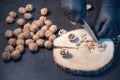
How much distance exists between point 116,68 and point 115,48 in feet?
0.34

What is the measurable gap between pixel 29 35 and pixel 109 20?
0.39 m

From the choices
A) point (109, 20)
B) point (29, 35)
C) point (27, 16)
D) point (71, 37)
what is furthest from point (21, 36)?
point (109, 20)

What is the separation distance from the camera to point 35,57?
1.32 m

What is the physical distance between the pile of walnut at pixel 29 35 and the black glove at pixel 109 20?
23cm

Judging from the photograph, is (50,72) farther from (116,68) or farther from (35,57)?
(116,68)

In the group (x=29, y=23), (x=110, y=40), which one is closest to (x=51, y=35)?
(x=29, y=23)

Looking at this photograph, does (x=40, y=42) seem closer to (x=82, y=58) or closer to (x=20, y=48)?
(x=20, y=48)

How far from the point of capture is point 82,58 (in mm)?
1241

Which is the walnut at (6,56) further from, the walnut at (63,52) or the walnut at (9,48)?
the walnut at (63,52)

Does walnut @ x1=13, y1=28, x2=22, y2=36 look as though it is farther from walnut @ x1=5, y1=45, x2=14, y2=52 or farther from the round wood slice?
the round wood slice

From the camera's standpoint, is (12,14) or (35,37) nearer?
(35,37)

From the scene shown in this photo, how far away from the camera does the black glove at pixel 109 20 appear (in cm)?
122

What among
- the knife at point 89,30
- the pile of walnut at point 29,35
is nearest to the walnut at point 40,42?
the pile of walnut at point 29,35

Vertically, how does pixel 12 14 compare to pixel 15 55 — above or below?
above
